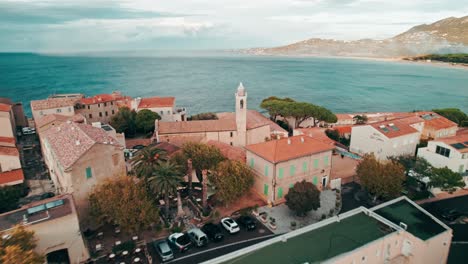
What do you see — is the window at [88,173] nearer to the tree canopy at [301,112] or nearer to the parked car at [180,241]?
the parked car at [180,241]

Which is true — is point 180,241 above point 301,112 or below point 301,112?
below

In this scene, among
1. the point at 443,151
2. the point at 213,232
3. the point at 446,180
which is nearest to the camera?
the point at 213,232

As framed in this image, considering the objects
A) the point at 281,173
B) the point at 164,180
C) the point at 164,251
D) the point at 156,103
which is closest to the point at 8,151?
the point at 164,180

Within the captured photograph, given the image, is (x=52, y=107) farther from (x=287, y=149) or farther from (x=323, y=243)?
(x=323, y=243)

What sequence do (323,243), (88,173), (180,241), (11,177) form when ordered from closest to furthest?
1. (323,243)
2. (180,241)
3. (88,173)
4. (11,177)

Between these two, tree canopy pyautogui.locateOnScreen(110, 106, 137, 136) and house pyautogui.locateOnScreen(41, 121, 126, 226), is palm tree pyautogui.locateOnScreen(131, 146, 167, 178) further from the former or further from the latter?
tree canopy pyautogui.locateOnScreen(110, 106, 137, 136)

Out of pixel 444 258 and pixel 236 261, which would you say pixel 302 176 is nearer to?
pixel 444 258

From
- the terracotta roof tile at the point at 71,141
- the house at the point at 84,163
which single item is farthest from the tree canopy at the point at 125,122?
the house at the point at 84,163
